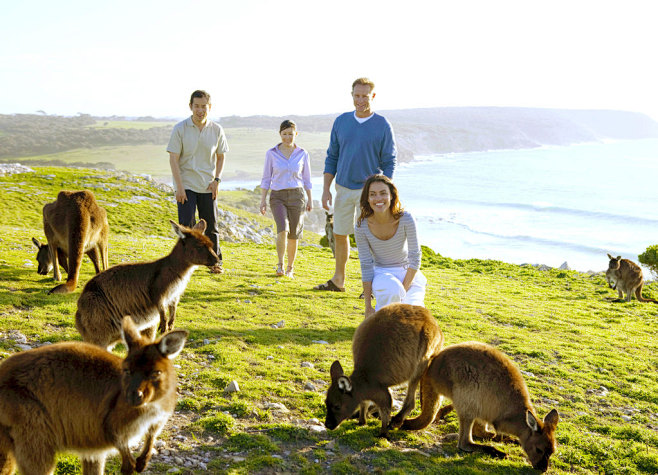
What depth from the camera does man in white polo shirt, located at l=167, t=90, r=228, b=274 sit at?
27.8 ft

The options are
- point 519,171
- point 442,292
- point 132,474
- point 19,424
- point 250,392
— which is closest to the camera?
point 19,424

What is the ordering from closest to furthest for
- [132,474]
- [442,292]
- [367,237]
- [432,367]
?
1. [132,474]
2. [432,367]
3. [367,237]
4. [442,292]

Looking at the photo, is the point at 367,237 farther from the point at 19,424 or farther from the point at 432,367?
the point at 19,424

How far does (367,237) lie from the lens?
7199 mm

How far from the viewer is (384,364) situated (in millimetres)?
4809

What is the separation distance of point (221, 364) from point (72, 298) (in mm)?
3068

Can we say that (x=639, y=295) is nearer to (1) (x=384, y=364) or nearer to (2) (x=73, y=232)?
(1) (x=384, y=364)

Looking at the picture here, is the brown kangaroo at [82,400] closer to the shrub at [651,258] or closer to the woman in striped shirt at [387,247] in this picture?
the woman in striped shirt at [387,247]

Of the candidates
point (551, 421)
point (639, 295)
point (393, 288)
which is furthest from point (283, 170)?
point (639, 295)

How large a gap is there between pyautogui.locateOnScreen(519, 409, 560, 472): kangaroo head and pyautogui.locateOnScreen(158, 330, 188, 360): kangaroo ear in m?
3.18

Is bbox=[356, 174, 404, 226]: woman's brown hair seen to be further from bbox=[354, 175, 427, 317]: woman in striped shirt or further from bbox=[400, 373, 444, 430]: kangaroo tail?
bbox=[400, 373, 444, 430]: kangaroo tail

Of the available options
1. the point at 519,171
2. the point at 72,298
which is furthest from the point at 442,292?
the point at 519,171

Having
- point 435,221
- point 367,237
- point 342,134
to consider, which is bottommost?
point 435,221

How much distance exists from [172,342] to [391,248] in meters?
4.39
